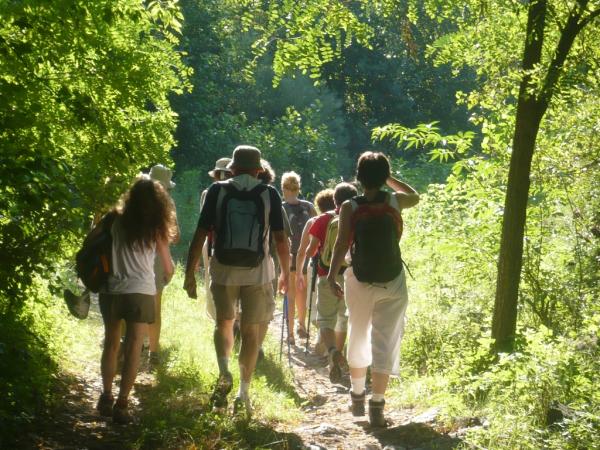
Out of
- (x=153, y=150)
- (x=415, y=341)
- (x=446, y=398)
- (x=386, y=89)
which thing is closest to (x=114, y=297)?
(x=153, y=150)

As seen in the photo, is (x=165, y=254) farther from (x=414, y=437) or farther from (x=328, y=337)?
(x=328, y=337)

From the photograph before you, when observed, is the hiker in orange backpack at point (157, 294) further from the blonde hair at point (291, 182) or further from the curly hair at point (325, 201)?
the blonde hair at point (291, 182)

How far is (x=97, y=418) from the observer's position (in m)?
6.67

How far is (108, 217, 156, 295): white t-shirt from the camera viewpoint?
6.62 meters

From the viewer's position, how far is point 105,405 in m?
6.74

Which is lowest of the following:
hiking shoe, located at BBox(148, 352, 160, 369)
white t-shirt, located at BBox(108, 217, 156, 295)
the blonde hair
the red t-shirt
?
hiking shoe, located at BBox(148, 352, 160, 369)

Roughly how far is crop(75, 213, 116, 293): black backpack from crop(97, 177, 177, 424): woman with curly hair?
0.17 feet

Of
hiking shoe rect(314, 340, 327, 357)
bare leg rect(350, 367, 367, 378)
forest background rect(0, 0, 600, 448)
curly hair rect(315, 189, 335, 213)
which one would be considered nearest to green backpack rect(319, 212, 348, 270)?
curly hair rect(315, 189, 335, 213)

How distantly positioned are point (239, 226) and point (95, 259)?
106cm

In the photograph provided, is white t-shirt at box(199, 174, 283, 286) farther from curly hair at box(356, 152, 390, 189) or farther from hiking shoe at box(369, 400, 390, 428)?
hiking shoe at box(369, 400, 390, 428)

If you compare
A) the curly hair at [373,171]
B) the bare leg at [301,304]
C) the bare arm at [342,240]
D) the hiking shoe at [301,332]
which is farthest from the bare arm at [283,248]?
the hiking shoe at [301,332]

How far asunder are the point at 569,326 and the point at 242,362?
311cm

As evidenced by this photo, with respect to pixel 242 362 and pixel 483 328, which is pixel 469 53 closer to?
pixel 483 328

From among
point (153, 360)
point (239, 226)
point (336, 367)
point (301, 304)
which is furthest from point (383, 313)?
point (301, 304)
